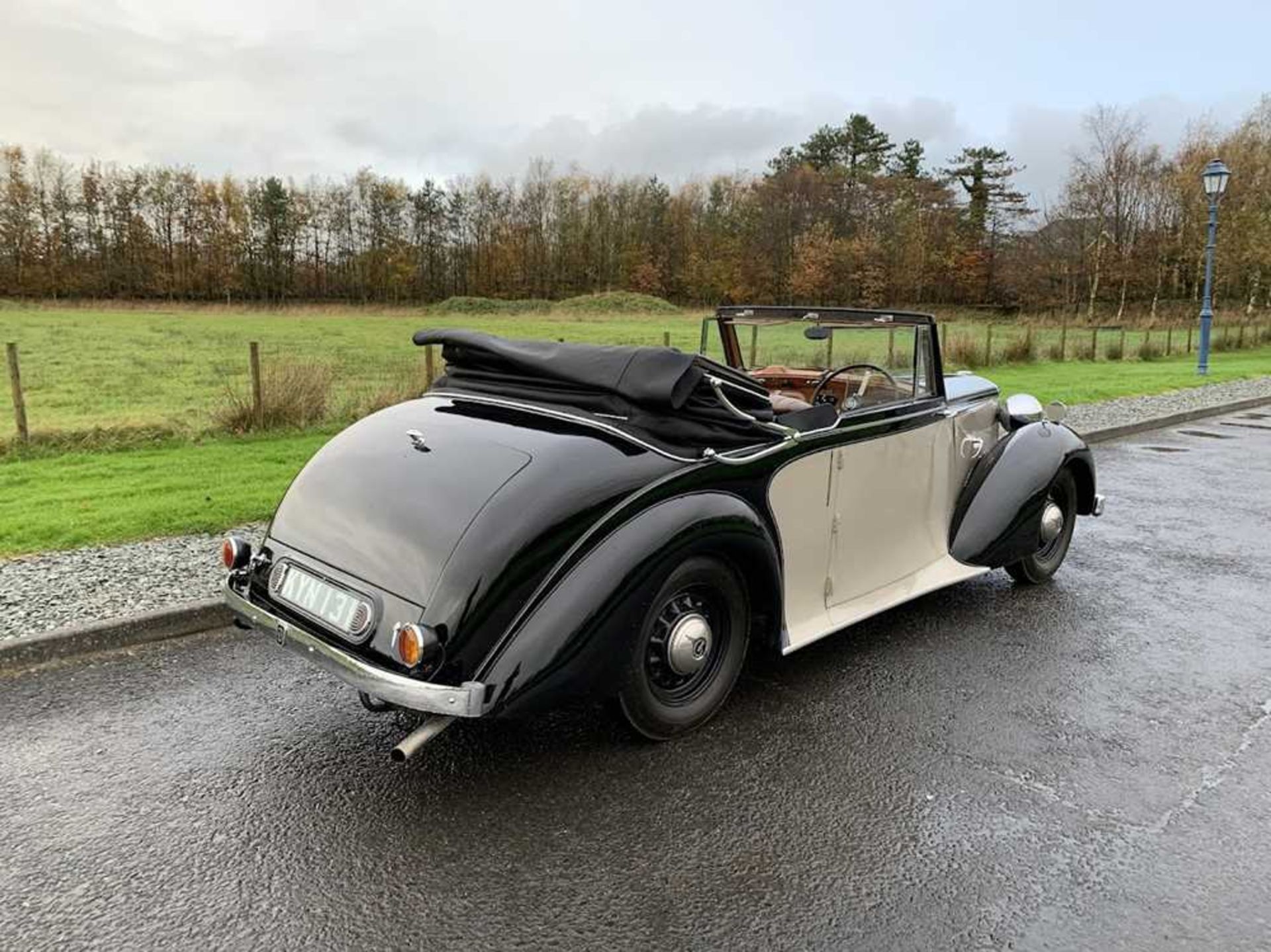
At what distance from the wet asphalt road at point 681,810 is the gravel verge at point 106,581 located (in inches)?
15.6

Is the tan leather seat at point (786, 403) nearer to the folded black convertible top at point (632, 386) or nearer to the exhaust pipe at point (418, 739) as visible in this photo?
the folded black convertible top at point (632, 386)

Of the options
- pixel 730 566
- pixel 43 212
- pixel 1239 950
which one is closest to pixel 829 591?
pixel 730 566

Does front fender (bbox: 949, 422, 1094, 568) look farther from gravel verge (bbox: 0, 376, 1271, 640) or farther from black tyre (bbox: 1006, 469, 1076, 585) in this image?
gravel verge (bbox: 0, 376, 1271, 640)

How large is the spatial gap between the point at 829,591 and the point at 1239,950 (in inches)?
73.5

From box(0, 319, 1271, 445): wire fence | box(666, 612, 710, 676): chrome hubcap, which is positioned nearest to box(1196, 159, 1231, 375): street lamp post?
box(0, 319, 1271, 445): wire fence

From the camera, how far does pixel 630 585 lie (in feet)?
9.31

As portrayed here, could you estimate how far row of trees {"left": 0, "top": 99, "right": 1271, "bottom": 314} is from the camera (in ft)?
160

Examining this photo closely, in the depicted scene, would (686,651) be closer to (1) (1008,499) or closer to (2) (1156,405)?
(1) (1008,499)

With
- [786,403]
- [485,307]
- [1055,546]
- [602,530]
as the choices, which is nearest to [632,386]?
[602,530]

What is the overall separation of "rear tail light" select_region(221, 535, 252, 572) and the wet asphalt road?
629 millimetres

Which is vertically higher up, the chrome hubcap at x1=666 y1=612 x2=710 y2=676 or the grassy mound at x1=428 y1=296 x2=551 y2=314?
the grassy mound at x1=428 y1=296 x2=551 y2=314

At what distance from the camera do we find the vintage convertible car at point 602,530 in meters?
2.68

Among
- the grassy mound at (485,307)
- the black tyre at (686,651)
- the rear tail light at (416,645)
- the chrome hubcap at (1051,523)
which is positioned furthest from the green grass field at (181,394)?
the grassy mound at (485,307)

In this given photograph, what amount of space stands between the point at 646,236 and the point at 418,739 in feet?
224
